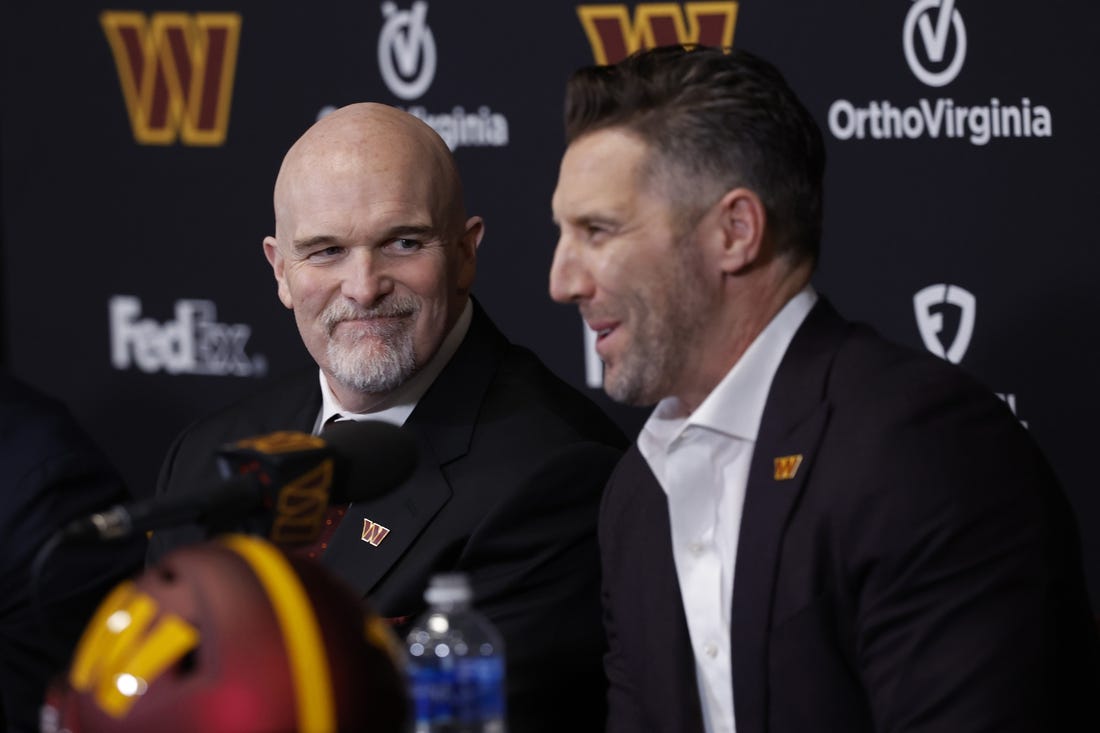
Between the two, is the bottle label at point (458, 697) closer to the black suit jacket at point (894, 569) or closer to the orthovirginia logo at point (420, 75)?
the black suit jacket at point (894, 569)

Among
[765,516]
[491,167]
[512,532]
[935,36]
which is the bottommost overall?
[512,532]

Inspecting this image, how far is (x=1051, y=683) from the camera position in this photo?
6.36 feet

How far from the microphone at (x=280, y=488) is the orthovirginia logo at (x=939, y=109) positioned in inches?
62.4

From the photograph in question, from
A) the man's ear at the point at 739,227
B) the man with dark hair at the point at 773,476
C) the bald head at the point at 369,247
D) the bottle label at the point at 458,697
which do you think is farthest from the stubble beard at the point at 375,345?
the bottle label at the point at 458,697

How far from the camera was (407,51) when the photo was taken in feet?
12.4

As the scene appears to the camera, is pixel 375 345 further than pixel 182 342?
No

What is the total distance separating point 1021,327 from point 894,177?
35 centimetres

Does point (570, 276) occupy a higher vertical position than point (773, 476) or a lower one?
higher

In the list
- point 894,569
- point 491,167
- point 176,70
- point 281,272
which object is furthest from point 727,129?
point 176,70

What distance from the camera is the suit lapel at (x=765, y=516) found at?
6.79 ft

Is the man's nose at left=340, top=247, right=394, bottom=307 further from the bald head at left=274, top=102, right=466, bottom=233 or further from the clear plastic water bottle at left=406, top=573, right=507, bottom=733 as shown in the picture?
the clear plastic water bottle at left=406, top=573, right=507, bottom=733

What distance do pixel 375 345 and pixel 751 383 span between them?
0.84m

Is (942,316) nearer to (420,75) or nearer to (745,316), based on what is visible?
(745,316)

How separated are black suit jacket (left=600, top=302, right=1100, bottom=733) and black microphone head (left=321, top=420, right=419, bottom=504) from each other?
589mm
